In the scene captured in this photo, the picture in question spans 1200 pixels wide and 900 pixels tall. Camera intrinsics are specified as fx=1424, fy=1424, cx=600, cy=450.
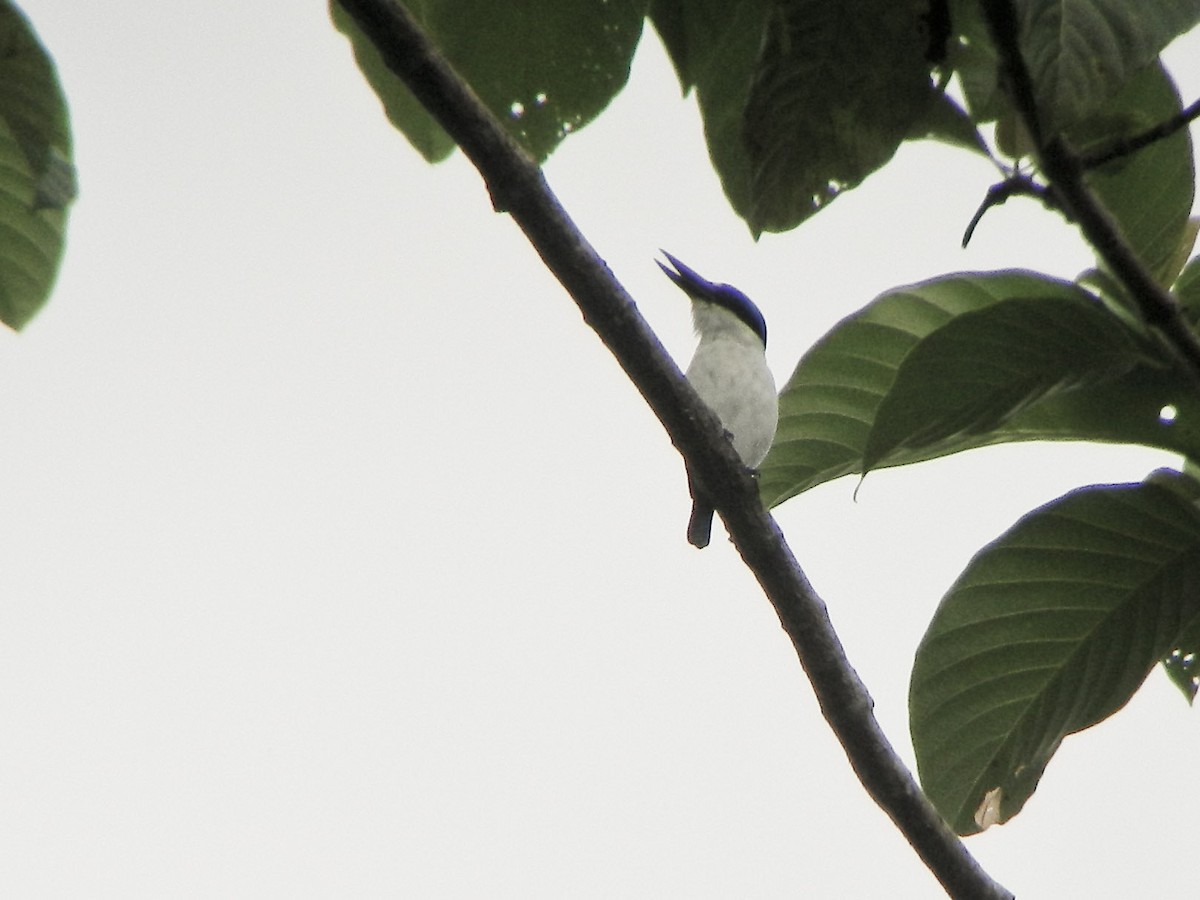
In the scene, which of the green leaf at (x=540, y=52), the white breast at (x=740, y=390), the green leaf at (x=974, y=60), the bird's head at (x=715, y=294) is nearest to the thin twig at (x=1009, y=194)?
the green leaf at (x=974, y=60)

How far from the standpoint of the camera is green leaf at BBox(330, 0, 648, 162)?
1342mm

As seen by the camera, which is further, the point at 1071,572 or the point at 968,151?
the point at 1071,572

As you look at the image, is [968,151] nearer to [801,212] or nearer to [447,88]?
[801,212]

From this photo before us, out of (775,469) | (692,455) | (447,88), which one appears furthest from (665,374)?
(775,469)

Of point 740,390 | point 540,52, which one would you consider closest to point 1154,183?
point 540,52

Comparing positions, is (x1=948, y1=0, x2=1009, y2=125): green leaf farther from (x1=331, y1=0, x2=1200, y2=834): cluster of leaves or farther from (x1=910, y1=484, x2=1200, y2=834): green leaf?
(x1=910, y1=484, x2=1200, y2=834): green leaf

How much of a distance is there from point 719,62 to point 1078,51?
1.40 ft

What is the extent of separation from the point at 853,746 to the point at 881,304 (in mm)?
525

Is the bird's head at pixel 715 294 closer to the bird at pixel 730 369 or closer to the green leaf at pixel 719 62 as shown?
the bird at pixel 730 369

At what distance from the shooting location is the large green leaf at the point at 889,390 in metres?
1.49

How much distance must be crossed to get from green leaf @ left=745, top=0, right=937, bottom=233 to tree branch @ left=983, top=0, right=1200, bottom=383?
16 centimetres

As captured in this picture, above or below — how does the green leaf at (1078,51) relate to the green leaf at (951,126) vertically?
below

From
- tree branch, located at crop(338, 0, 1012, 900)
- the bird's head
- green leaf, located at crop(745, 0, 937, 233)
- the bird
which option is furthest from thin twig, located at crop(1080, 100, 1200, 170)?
the bird's head

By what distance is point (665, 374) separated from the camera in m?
1.38
